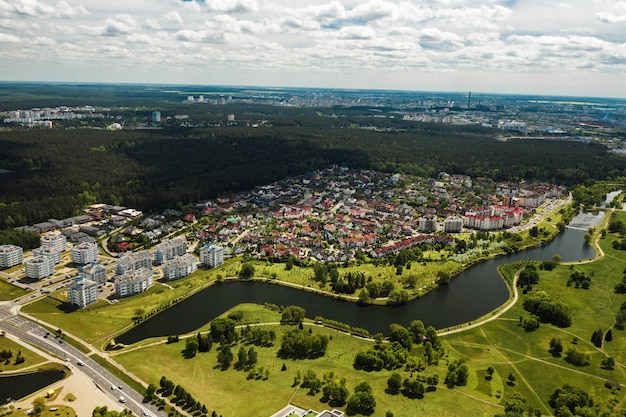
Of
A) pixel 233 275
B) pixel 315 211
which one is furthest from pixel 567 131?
pixel 233 275

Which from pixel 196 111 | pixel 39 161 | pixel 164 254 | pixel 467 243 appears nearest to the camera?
pixel 164 254

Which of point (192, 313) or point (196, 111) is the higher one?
point (196, 111)

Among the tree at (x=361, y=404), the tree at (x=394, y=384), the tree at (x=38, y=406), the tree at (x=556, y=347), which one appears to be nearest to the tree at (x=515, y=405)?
the tree at (x=394, y=384)

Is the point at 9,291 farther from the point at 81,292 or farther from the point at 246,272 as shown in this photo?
the point at 246,272

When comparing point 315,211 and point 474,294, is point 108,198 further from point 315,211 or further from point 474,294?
point 474,294

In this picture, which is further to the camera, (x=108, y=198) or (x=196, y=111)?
(x=196, y=111)

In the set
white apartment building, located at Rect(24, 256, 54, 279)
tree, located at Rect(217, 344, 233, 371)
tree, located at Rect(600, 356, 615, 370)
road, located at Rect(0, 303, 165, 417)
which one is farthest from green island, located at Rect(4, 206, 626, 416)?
white apartment building, located at Rect(24, 256, 54, 279)

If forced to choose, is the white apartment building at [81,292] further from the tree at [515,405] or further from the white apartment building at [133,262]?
the tree at [515,405]
